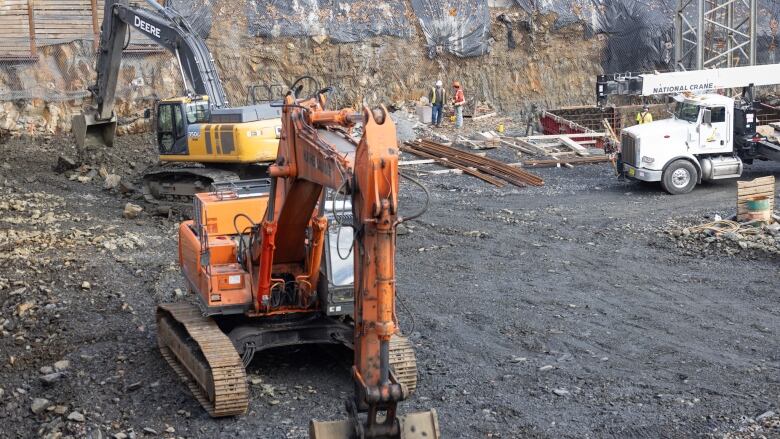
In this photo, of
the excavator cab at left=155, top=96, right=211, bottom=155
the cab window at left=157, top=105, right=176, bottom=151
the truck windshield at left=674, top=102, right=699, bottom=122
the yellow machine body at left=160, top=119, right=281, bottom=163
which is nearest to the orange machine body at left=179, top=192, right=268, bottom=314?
the yellow machine body at left=160, top=119, right=281, bottom=163

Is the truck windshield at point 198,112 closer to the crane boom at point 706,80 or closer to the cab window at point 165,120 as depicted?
the cab window at point 165,120

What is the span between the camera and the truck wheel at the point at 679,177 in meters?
22.3

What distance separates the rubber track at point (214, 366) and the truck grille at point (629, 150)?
13270mm

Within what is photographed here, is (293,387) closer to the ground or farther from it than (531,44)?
Answer: closer to the ground

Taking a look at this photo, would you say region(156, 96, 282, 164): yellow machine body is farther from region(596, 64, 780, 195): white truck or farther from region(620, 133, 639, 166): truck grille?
region(596, 64, 780, 195): white truck

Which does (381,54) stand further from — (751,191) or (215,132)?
(751,191)

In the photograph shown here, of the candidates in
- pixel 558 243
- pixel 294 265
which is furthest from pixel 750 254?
pixel 294 265

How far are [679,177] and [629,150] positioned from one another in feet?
4.00

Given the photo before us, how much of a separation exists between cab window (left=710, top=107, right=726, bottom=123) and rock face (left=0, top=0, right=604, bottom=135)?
42.8 feet

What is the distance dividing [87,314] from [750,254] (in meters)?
10.3

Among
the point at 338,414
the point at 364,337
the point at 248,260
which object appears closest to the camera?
the point at 364,337

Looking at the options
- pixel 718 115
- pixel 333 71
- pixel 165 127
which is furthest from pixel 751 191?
pixel 333 71

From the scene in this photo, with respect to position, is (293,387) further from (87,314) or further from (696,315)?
(696,315)

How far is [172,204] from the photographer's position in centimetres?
2053
